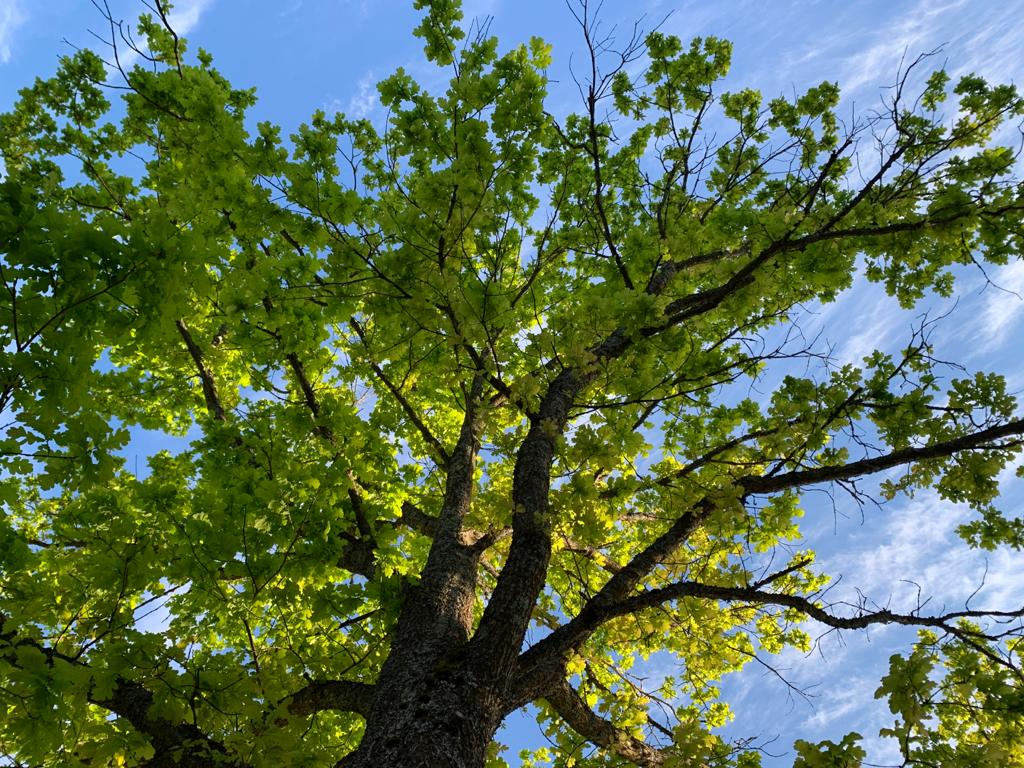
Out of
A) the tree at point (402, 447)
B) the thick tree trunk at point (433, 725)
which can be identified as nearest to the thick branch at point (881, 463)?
the tree at point (402, 447)

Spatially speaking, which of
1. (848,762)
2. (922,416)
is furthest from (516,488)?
(922,416)

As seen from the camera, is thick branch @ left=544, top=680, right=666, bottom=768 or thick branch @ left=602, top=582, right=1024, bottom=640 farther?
thick branch @ left=544, top=680, right=666, bottom=768

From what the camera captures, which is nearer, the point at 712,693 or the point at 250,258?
the point at 250,258

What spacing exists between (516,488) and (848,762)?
2.04 metres

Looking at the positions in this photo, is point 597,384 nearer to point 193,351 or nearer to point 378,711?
point 378,711

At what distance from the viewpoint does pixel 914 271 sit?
512 cm

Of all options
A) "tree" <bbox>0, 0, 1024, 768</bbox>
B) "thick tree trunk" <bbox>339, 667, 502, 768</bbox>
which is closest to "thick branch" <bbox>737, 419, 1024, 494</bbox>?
"tree" <bbox>0, 0, 1024, 768</bbox>

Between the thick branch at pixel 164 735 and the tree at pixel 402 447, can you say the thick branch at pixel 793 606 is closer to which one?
the tree at pixel 402 447

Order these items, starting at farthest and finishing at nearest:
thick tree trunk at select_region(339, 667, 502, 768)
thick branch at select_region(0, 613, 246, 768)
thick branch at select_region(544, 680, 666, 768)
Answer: thick branch at select_region(544, 680, 666, 768) → thick branch at select_region(0, 613, 246, 768) → thick tree trunk at select_region(339, 667, 502, 768)

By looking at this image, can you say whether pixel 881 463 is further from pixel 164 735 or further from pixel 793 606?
pixel 164 735

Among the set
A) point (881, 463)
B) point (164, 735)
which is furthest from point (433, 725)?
point (881, 463)

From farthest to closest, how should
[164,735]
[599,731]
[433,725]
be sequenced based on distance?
[599,731], [164,735], [433,725]

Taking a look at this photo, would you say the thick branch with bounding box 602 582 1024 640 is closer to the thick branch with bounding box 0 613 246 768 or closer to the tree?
the tree

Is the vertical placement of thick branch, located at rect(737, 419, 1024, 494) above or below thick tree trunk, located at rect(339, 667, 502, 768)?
above
